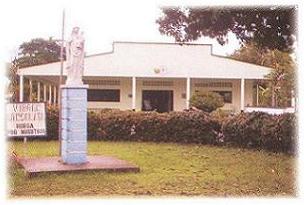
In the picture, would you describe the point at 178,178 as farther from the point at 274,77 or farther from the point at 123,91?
the point at 274,77

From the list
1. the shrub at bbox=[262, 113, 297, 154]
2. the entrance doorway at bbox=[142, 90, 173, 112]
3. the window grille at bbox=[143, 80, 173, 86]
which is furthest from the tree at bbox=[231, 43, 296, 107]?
the shrub at bbox=[262, 113, 297, 154]

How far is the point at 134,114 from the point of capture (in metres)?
14.3

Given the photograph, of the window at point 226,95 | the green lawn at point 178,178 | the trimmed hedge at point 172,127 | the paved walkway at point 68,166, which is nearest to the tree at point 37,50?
the trimmed hedge at point 172,127

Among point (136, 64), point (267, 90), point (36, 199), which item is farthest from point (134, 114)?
point (267, 90)

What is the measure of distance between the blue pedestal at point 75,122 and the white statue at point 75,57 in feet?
0.49

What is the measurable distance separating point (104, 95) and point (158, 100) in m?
3.39

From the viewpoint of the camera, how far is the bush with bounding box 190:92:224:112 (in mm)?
21922

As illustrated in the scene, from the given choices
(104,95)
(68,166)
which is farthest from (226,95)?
(68,166)

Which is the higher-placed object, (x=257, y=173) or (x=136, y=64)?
(x=136, y=64)

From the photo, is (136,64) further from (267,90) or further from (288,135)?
(288,135)

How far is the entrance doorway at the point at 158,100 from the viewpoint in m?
24.4

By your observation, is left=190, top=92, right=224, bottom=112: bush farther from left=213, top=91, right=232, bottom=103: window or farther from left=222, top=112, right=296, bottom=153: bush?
left=222, top=112, right=296, bottom=153: bush

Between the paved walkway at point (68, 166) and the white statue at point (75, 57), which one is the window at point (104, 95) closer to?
the white statue at point (75, 57)

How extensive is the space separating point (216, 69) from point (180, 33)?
605 inches
